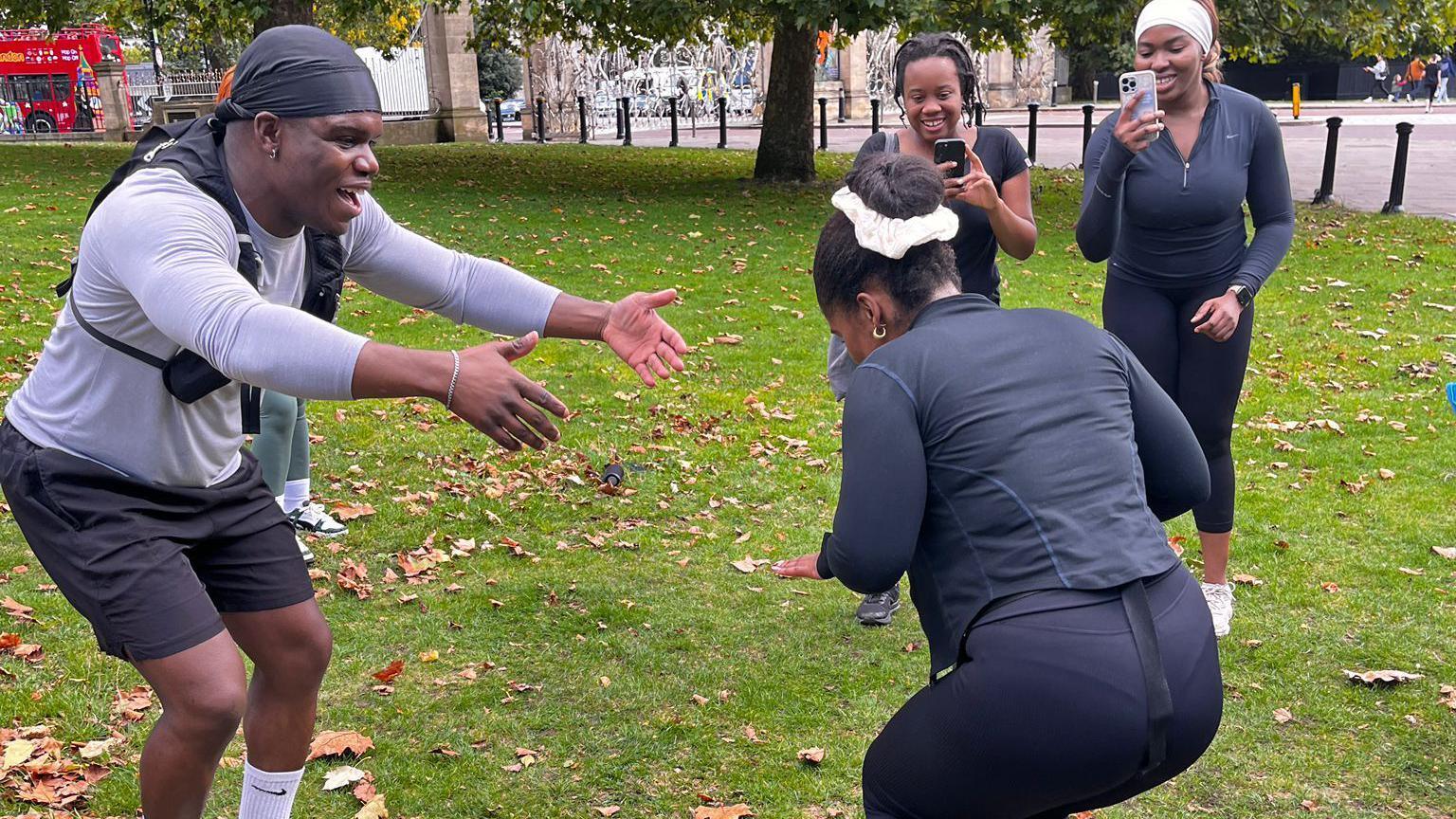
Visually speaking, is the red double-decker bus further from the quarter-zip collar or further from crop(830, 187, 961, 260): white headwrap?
crop(830, 187, 961, 260): white headwrap

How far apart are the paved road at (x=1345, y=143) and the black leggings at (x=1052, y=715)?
15.2 meters

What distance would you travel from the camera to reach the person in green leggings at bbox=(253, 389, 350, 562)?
222 inches

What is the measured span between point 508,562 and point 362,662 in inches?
45.6

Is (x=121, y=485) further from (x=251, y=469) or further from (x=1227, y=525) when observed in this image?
(x=1227, y=525)

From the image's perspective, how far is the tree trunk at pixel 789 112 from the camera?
1788cm

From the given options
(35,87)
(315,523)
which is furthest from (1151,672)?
(35,87)

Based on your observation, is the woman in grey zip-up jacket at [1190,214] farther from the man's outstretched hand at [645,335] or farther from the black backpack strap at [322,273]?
the black backpack strap at [322,273]

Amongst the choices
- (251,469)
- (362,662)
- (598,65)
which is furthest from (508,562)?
(598,65)

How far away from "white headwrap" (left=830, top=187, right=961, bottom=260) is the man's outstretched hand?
63 cm

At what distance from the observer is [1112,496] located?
2.40 m

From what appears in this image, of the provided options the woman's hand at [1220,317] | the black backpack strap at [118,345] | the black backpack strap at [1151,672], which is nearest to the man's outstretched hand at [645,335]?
the black backpack strap at [118,345]

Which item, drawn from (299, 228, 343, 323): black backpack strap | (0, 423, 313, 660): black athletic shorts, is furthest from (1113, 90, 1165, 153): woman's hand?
(0, 423, 313, 660): black athletic shorts

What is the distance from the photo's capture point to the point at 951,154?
443 centimetres

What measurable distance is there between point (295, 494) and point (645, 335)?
3.66 m
